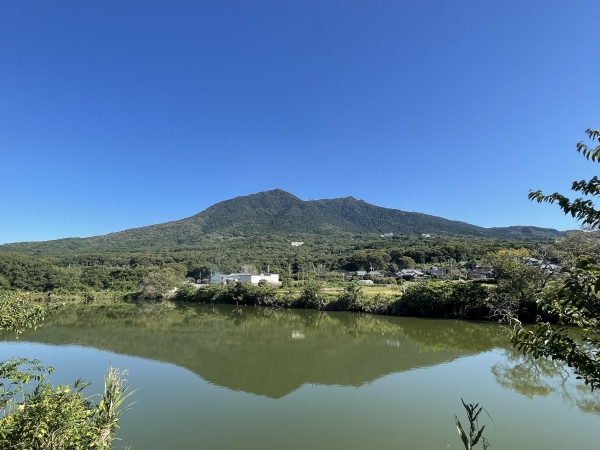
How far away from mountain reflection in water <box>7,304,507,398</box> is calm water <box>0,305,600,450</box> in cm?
10

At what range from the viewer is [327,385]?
1123cm

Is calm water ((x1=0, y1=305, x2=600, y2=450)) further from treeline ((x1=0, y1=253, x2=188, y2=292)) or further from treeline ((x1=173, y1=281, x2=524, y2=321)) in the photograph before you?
treeline ((x1=0, y1=253, x2=188, y2=292))

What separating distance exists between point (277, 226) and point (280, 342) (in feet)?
376

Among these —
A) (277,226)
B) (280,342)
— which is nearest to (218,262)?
(280,342)

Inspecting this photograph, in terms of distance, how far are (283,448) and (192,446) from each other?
1.96m

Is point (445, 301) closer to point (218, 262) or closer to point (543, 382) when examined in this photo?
point (543, 382)

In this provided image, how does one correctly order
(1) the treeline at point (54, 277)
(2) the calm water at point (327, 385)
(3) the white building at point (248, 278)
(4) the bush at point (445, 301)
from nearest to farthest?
(2) the calm water at point (327, 385) < (4) the bush at point (445, 301) < (1) the treeline at point (54, 277) < (3) the white building at point (248, 278)

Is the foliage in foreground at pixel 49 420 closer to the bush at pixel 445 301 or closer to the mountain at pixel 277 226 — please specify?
the bush at pixel 445 301

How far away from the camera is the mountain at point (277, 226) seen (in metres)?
108

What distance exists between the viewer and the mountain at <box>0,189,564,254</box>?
10800 centimetres

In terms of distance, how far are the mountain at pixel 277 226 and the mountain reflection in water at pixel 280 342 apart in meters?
76.3

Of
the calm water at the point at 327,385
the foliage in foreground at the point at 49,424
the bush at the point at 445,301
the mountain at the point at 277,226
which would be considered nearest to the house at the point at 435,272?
Result: the bush at the point at 445,301

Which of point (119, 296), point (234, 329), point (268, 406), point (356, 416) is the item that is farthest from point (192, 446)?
point (119, 296)

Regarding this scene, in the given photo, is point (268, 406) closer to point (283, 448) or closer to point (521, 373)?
point (283, 448)
